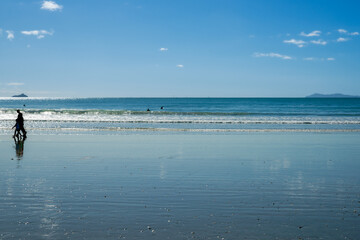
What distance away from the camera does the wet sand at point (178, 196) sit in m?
7.04

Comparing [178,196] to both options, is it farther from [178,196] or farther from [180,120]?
[180,120]

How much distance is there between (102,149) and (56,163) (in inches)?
181

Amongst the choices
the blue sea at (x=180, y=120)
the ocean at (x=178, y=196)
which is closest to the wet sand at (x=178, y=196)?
the ocean at (x=178, y=196)

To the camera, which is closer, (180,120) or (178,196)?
(178,196)

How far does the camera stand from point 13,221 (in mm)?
7430

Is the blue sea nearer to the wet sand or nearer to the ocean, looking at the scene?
the wet sand

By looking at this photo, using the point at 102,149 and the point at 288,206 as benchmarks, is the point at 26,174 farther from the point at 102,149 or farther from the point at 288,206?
the point at 288,206

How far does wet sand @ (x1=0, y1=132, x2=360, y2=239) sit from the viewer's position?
7039 mm

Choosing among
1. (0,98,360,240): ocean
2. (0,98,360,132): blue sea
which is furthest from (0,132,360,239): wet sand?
(0,98,360,132): blue sea

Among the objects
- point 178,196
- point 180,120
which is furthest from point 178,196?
point 180,120

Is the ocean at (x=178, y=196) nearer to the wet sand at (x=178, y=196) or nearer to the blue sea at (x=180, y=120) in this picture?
the wet sand at (x=178, y=196)

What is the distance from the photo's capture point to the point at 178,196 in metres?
9.45

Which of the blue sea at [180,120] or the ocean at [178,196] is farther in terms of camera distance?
the blue sea at [180,120]

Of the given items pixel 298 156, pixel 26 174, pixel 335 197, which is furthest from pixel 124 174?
pixel 298 156
